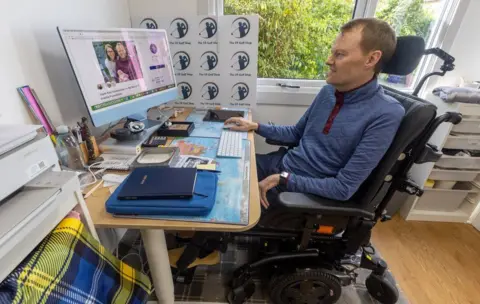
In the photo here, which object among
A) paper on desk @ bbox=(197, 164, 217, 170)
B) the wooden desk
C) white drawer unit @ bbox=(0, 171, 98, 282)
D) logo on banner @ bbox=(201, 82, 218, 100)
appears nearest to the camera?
white drawer unit @ bbox=(0, 171, 98, 282)

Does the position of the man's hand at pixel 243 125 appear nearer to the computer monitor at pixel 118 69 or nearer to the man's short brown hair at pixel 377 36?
the computer monitor at pixel 118 69

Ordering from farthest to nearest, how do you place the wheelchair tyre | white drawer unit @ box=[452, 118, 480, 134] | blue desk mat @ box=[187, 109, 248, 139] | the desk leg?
white drawer unit @ box=[452, 118, 480, 134], blue desk mat @ box=[187, 109, 248, 139], the wheelchair tyre, the desk leg

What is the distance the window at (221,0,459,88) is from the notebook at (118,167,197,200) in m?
1.25

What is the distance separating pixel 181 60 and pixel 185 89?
200mm

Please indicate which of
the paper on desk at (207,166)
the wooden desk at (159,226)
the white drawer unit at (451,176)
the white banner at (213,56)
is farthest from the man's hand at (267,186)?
the white drawer unit at (451,176)

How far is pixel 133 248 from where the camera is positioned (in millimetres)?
1481

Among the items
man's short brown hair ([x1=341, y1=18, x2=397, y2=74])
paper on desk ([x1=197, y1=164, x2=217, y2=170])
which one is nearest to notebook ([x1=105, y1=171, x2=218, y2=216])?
paper on desk ([x1=197, y1=164, x2=217, y2=170])

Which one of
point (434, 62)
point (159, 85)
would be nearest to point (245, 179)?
point (159, 85)

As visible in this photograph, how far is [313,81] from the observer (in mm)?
1800

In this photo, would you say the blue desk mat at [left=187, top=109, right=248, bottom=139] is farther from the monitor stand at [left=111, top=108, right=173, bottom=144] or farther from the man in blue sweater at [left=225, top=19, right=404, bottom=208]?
the man in blue sweater at [left=225, top=19, right=404, bottom=208]

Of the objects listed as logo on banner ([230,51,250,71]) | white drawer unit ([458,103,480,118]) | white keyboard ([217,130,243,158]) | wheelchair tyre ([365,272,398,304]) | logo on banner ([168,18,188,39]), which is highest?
logo on banner ([168,18,188,39])

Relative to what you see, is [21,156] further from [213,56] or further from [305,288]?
[213,56]

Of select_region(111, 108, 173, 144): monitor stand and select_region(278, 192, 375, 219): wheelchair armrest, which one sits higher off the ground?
select_region(111, 108, 173, 144): monitor stand

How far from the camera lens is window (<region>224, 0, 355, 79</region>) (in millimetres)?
1632
